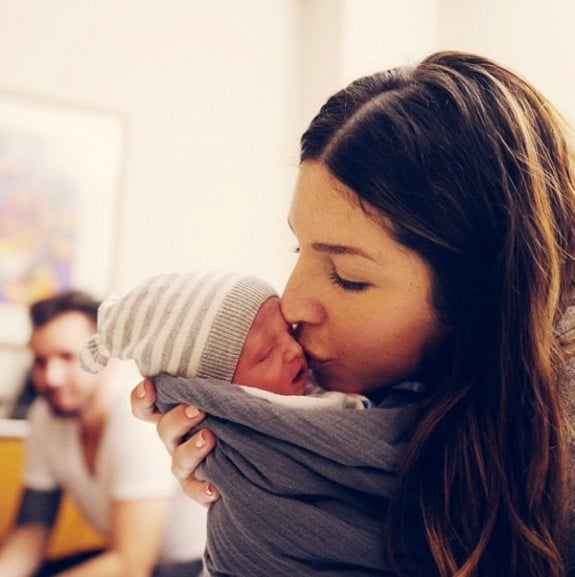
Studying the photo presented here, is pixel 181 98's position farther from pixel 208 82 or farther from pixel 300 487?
pixel 300 487

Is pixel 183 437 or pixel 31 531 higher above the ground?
pixel 183 437

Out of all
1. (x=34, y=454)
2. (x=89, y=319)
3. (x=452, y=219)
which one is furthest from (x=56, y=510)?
(x=452, y=219)

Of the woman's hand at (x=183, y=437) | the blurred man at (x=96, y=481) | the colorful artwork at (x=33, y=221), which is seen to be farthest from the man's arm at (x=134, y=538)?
the woman's hand at (x=183, y=437)

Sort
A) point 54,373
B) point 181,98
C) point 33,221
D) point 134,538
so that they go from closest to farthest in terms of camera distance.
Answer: point 134,538 → point 54,373 → point 33,221 → point 181,98

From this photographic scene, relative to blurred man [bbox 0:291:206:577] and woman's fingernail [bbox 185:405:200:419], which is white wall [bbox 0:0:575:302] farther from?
woman's fingernail [bbox 185:405:200:419]

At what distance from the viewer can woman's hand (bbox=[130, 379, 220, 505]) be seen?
771 mm

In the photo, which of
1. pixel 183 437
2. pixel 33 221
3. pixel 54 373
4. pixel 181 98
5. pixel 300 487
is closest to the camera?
pixel 300 487

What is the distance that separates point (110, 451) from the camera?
1673 mm

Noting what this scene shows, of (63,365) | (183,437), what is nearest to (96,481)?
(63,365)

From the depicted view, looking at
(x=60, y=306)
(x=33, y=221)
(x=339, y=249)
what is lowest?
(x=60, y=306)

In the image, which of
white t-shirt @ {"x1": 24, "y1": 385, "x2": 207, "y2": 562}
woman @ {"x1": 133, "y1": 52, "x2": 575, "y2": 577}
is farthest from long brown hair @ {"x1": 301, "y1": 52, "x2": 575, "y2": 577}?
white t-shirt @ {"x1": 24, "y1": 385, "x2": 207, "y2": 562}

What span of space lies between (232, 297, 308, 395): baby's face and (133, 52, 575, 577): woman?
22 millimetres

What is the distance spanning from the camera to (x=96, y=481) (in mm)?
1669

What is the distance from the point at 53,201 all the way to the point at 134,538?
0.92 meters
